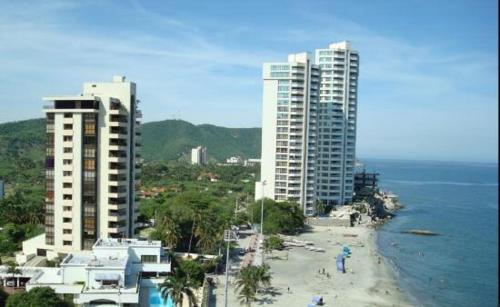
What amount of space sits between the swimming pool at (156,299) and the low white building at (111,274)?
90mm

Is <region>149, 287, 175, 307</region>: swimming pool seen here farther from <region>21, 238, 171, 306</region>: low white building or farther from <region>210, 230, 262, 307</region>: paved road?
<region>210, 230, 262, 307</region>: paved road

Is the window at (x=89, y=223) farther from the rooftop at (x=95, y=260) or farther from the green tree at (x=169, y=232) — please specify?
the green tree at (x=169, y=232)

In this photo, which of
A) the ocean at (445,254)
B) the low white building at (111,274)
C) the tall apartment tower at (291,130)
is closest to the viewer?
the low white building at (111,274)

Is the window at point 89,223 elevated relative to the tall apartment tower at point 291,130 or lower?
lower

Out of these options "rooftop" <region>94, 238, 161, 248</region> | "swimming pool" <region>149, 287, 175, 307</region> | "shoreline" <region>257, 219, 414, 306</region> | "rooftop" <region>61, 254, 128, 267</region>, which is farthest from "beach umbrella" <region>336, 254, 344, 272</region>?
"rooftop" <region>61, 254, 128, 267</region>

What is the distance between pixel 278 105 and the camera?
104 metres

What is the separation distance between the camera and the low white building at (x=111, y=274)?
41875 mm

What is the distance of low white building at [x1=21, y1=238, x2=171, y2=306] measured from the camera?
137ft

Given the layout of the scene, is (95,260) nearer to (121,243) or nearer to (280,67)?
(121,243)

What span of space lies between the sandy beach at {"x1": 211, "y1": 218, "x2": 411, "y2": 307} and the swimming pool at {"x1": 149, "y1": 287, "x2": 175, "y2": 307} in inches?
214

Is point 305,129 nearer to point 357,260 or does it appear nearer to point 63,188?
point 357,260

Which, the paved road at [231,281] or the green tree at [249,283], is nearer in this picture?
the green tree at [249,283]

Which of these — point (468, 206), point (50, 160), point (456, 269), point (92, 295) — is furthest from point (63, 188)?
point (468, 206)

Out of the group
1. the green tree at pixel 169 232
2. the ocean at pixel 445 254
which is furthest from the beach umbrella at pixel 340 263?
the green tree at pixel 169 232
